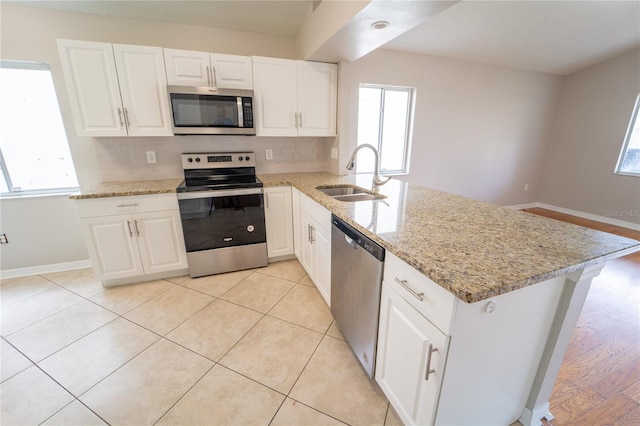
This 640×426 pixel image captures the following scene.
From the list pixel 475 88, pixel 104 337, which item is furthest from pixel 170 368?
pixel 475 88

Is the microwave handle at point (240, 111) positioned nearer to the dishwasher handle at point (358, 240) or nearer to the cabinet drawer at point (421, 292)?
the dishwasher handle at point (358, 240)

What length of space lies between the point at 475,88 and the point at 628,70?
7.47ft

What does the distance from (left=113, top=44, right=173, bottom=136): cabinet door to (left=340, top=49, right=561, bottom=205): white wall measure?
1.81 meters

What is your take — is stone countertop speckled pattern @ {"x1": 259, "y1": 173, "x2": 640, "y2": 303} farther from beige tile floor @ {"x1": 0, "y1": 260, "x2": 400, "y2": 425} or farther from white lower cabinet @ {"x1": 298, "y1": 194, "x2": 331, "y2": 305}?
beige tile floor @ {"x1": 0, "y1": 260, "x2": 400, "y2": 425}

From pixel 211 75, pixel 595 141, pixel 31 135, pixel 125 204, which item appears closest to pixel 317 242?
pixel 125 204

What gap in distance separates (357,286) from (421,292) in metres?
0.51

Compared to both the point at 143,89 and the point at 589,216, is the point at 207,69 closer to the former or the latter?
the point at 143,89

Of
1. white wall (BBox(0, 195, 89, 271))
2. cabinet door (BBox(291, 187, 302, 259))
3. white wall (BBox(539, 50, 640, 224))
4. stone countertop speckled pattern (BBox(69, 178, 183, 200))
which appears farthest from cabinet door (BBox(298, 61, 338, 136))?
white wall (BBox(539, 50, 640, 224))

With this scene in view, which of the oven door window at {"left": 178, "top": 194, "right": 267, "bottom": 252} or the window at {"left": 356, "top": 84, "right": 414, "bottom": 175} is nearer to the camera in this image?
the oven door window at {"left": 178, "top": 194, "right": 267, "bottom": 252}

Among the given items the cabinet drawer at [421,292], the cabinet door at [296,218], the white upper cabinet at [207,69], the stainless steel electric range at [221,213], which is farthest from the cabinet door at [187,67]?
the cabinet drawer at [421,292]

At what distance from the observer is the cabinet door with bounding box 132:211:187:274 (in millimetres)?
2291

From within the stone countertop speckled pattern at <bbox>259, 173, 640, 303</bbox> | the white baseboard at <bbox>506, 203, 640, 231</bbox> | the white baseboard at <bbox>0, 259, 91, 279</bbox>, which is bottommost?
the white baseboard at <bbox>0, 259, 91, 279</bbox>

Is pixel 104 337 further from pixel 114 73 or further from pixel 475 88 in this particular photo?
pixel 475 88

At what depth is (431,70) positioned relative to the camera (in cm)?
355
